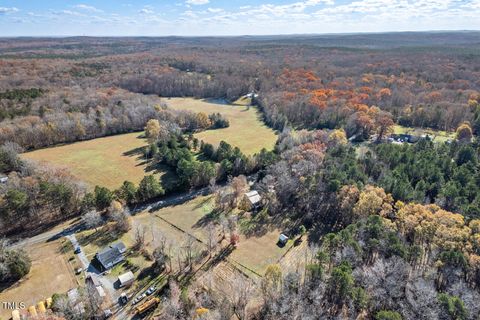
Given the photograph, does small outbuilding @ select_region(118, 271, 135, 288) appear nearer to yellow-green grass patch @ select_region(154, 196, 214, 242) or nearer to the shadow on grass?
yellow-green grass patch @ select_region(154, 196, 214, 242)

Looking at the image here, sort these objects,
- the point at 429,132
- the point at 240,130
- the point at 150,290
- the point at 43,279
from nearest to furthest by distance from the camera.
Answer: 1. the point at 150,290
2. the point at 43,279
3. the point at 429,132
4. the point at 240,130

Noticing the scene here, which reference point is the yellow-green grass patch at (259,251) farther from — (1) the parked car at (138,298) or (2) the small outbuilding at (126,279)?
(2) the small outbuilding at (126,279)

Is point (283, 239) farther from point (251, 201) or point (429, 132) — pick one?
point (429, 132)

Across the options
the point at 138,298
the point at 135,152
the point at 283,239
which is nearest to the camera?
the point at 138,298

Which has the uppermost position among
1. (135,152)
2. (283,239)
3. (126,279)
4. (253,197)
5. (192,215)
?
(126,279)

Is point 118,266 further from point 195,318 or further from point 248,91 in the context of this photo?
point 248,91

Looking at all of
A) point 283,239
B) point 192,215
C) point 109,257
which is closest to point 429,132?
point 283,239

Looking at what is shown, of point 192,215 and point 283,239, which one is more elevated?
point 283,239

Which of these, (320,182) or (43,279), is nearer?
(43,279)
